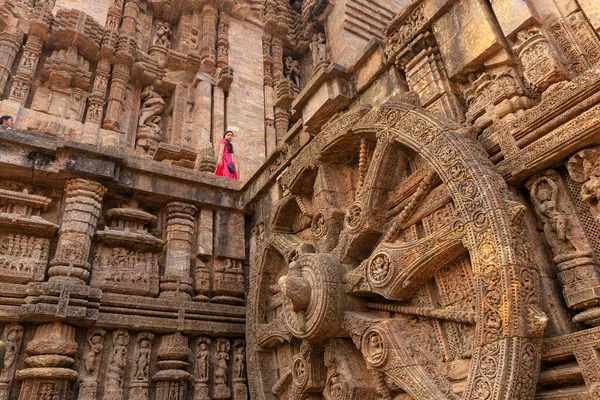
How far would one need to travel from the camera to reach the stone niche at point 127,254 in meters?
5.95

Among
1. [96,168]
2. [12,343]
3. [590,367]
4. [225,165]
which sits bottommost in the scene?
[590,367]

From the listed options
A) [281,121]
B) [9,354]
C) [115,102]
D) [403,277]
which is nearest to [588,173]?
[403,277]

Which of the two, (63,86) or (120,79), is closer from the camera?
(63,86)

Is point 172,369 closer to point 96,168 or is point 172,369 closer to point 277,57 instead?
point 96,168

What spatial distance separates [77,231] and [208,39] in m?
8.53

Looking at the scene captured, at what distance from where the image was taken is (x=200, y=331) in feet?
19.8

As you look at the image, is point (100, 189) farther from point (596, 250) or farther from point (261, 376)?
Answer: point (596, 250)

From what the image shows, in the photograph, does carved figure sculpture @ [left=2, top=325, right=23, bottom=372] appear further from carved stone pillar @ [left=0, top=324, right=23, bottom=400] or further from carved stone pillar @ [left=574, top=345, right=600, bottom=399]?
carved stone pillar @ [left=574, top=345, right=600, bottom=399]

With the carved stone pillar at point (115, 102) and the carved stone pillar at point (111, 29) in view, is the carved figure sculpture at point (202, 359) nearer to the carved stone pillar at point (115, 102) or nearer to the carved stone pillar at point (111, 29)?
the carved stone pillar at point (115, 102)

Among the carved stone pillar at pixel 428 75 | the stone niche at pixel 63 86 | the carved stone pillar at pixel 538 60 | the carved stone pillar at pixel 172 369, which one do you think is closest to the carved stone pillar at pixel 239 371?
the carved stone pillar at pixel 172 369

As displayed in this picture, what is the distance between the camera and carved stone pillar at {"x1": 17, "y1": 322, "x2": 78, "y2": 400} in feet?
15.9

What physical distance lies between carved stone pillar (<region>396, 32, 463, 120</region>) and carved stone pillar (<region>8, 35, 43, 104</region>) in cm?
916

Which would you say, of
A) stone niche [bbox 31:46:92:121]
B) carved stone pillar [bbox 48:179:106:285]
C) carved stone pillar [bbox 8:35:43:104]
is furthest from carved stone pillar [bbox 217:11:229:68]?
carved stone pillar [bbox 48:179:106:285]

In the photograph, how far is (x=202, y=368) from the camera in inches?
230
